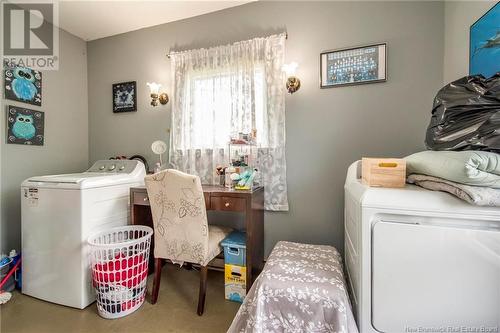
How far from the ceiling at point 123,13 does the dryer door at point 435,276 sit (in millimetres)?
2268

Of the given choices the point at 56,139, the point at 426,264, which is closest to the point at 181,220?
the point at 426,264

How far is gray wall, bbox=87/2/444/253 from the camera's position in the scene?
64.3 inches

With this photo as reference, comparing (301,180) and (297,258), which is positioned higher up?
(301,180)

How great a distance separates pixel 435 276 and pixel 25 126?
3.20 metres

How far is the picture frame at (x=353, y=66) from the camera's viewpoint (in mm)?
1682

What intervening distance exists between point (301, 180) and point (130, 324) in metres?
1.61

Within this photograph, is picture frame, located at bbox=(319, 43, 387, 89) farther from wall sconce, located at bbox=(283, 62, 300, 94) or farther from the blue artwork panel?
the blue artwork panel

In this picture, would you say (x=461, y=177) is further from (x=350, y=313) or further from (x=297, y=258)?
(x=297, y=258)

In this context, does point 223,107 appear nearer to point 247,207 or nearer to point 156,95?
point 156,95

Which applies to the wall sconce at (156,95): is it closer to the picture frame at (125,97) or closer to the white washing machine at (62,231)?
the picture frame at (125,97)

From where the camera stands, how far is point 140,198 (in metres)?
1.78

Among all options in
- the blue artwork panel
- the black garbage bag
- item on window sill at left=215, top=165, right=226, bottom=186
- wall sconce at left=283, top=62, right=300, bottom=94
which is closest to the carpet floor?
item on window sill at left=215, top=165, right=226, bottom=186

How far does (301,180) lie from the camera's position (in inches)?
74.9

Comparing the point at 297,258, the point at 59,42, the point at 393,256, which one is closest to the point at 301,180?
the point at 297,258
